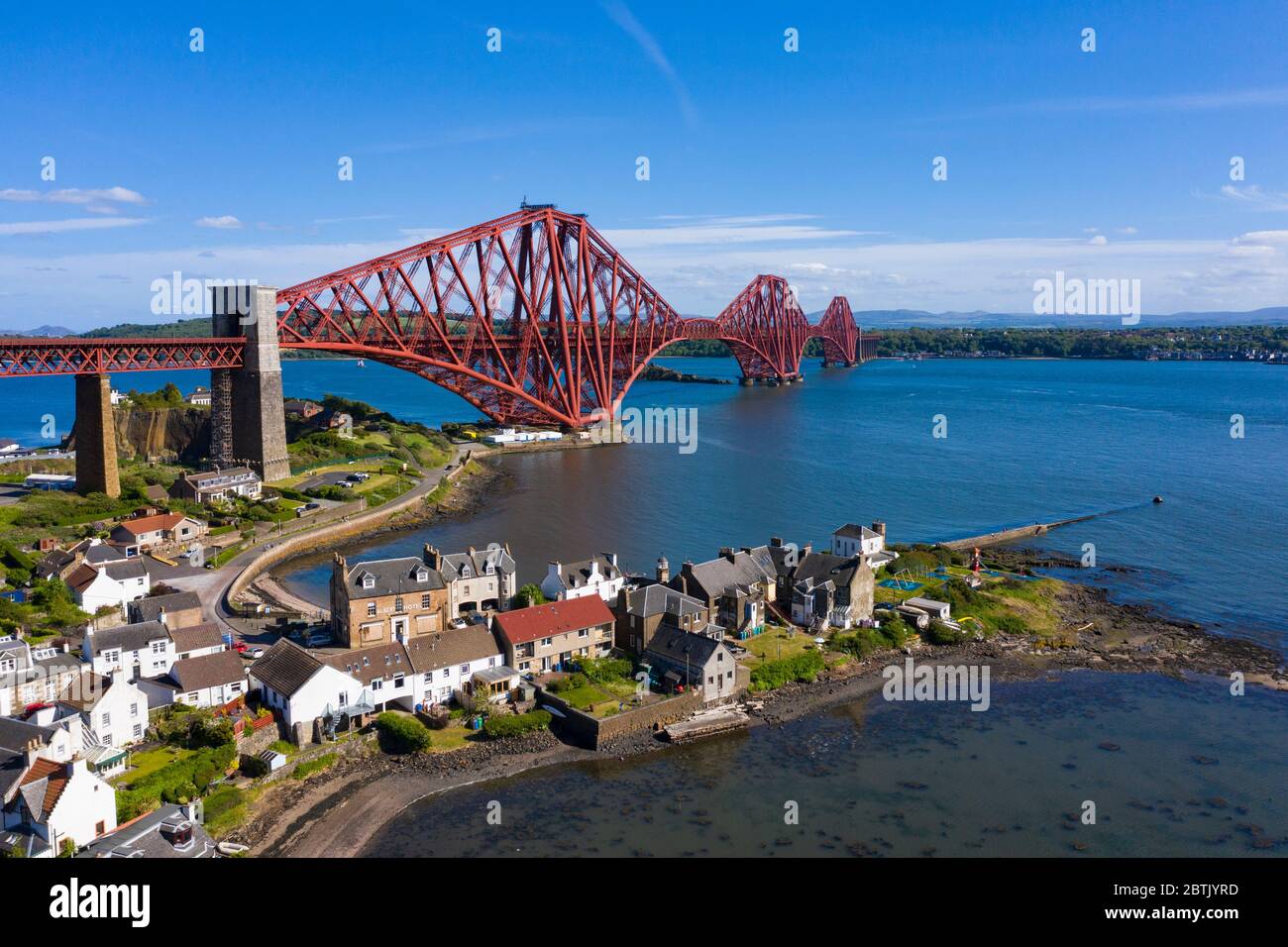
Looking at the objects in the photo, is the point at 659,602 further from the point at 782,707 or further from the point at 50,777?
the point at 50,777

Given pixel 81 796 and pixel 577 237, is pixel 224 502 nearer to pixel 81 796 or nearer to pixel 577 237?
pixel 81 796

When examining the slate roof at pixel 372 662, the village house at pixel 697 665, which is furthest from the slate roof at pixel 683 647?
the slate roof at pixel 372 662

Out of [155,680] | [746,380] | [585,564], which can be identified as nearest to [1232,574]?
[585,564]

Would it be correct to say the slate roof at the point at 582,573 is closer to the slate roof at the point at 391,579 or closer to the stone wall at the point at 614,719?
the slate roof at the point at 391,579

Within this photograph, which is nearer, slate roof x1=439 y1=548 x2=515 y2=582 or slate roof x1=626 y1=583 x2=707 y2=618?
slate roof x1=626 y1=583 x2=707 y2=618

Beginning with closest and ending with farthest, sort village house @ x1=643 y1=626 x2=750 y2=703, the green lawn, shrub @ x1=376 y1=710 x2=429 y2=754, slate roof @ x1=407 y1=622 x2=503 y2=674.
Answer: the green lawn → shrub @ x1=376 y1=710 x2=429 y2=754 → slate roof @ x1=407 y1=622 x2=503 y2=674 → village house @ x1=643 y1=626 x2=750 y2=703

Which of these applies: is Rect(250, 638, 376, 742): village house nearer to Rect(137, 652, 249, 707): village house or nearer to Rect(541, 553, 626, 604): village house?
Rect(137, 652, 249, 707): village house

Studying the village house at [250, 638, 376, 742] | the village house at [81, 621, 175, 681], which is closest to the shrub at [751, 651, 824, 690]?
the village house at [250, 638, 376, 742]
